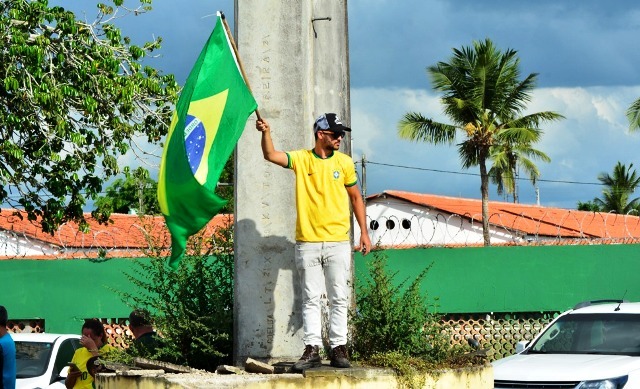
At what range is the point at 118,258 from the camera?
59.2 ft

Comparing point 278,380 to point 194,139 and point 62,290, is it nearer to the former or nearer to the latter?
point 194,139

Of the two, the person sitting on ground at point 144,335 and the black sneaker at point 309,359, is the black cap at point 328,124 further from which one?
the person sitting on ground at point 144,335

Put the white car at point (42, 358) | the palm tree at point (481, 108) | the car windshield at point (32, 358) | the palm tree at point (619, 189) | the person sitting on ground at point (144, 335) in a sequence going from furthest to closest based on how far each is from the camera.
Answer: the palm tree at point (619, 189)
the palm tree at point (481, 108)
the car windshield at point (32, 358)
the white car at point (42, 358)
the person sitting on ground at point (144, 335)

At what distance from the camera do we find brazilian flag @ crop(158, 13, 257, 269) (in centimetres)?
712

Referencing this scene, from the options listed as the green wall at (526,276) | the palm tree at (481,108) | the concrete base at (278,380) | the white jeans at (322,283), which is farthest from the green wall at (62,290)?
the palm tree at (481,108)

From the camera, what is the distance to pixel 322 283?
747 cm

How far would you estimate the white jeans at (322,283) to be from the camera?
24.1ft

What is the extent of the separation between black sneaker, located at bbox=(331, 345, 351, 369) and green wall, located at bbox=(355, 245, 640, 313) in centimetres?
1032

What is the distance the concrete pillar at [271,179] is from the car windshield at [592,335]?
160 inches

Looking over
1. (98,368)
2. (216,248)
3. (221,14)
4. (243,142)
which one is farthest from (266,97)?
(98,368)

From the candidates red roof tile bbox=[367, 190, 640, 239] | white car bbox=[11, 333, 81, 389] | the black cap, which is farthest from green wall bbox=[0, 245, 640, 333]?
red roof tile bbox=[367, 190, 640, 239]

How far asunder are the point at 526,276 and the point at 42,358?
846cm

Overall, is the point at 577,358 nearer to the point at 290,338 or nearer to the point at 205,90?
the point at 290,338

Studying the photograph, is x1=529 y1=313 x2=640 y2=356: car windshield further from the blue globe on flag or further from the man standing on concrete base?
the blue globe on flag
